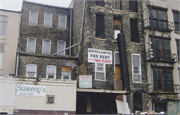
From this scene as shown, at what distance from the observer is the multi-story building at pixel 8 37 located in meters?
21.2

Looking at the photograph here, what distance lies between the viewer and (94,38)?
69.4 ft

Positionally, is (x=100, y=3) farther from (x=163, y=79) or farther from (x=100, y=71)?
(x=163, y=79)

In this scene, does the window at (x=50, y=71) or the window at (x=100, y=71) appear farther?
the window at (x=50, y=71)

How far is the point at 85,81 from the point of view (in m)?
19.3

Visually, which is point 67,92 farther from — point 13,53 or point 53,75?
point 13,53

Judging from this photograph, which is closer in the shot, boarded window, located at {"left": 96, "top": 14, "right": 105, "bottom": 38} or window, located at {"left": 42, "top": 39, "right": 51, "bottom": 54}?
boarded window, located at {"left": 96, "top": 14, "right": 105, "bottom": 38}

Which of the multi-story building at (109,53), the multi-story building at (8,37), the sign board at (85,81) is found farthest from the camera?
the multi-story building at (8,37)

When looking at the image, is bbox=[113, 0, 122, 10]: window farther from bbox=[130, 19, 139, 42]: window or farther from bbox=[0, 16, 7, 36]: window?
bbox=[0, 16, 7, 36]: window

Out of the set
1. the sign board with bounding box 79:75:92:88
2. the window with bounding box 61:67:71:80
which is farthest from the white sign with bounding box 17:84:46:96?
the window with bounding box 61:67:71:80

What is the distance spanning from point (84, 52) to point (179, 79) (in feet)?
34.2

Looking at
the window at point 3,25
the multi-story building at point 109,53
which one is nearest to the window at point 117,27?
the multi-story building at point 109,53

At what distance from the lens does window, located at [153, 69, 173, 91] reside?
2206 cm

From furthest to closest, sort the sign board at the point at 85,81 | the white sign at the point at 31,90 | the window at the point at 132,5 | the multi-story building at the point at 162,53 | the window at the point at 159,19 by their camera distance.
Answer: the window at the point at 159,19 → the window at the point at 132,5 → the multi-story building at the point at 162,53 → the sign board at the point at 85,81 → the white sign at the point at 31,90

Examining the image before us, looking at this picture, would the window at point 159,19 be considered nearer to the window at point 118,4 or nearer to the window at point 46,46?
the window at point 118,4
